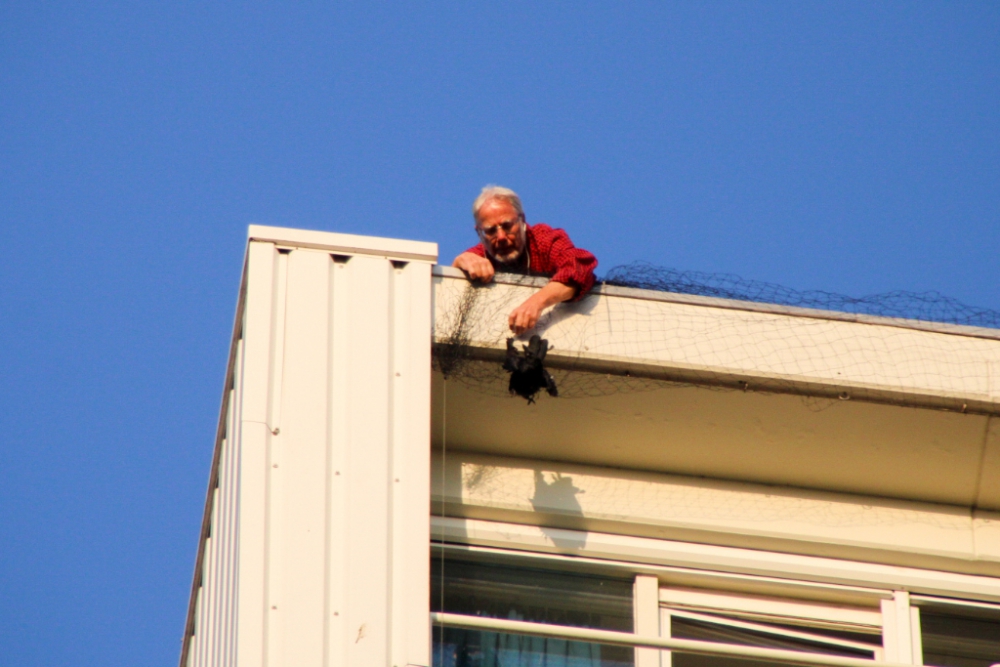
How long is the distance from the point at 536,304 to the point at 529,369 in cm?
34

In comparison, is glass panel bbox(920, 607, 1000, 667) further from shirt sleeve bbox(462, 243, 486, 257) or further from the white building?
shirt sleeve bbox(462, 243, 486, 257)

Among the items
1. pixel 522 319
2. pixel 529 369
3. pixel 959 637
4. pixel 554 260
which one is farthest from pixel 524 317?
pixel 959 637

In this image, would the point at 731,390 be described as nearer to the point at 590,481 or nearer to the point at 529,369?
the point at 590,481

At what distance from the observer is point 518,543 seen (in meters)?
6.96

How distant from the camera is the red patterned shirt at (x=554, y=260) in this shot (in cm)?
658

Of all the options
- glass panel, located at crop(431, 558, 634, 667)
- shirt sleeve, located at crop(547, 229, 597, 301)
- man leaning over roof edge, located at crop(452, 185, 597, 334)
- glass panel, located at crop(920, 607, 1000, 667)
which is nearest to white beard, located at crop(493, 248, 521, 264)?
man leaning over roof edge, located at crop(452, 185, 597, 334)

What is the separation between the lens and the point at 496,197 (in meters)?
7.26

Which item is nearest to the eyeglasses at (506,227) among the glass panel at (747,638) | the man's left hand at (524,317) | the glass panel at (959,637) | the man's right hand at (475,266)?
the man's right hand at (475,266)

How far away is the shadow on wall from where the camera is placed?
23.0 ft

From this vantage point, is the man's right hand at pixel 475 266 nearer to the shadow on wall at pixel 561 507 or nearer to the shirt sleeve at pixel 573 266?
the shirt sleeve at pixel 573 266

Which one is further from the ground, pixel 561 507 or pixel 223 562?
pixel 561 507

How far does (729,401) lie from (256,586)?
228 centimetres

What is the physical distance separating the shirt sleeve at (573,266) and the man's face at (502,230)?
352 mm

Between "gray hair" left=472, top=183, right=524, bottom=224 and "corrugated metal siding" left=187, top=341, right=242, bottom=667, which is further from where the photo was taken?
"gray hair" left=472, top=183, right=524, bottom=224
